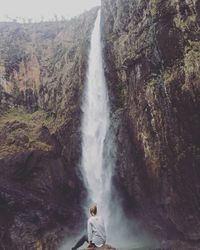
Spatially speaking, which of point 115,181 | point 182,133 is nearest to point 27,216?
point 115,181

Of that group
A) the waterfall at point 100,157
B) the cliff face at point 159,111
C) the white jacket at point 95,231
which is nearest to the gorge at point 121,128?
the cliff face at point 159,111

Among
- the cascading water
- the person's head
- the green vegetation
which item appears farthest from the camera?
the green vegetation

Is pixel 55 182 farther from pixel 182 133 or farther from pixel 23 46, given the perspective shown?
pixel 23 46

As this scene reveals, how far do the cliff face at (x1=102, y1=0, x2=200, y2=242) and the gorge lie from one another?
0.05m

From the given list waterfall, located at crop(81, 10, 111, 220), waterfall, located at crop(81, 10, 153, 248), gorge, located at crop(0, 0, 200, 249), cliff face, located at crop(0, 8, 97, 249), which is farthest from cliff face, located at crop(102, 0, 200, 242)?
cliff face, located at crop(0, 8, 97, 249)

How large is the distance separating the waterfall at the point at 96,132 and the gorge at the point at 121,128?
47 centimetres

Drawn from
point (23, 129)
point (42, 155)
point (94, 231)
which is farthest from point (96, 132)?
point (94, 231)

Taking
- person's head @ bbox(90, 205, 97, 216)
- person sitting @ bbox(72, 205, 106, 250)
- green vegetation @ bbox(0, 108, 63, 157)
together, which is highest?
green vegetation @ bbox(0, 108, 63, 157)

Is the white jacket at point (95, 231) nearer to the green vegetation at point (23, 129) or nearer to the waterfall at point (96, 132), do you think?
the waterfall at point (96, 132)

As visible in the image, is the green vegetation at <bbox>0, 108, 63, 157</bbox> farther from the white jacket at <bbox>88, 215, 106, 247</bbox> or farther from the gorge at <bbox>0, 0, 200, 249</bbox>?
the white jacket at <bbox>88, 215, 106, 247</bbox>

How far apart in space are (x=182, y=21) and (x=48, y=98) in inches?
496

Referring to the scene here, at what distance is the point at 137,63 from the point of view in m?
27.2

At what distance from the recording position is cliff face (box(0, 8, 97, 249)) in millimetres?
29938

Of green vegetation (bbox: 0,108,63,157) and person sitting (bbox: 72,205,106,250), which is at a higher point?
green vegetation (bbox: 0,108,63,157)
